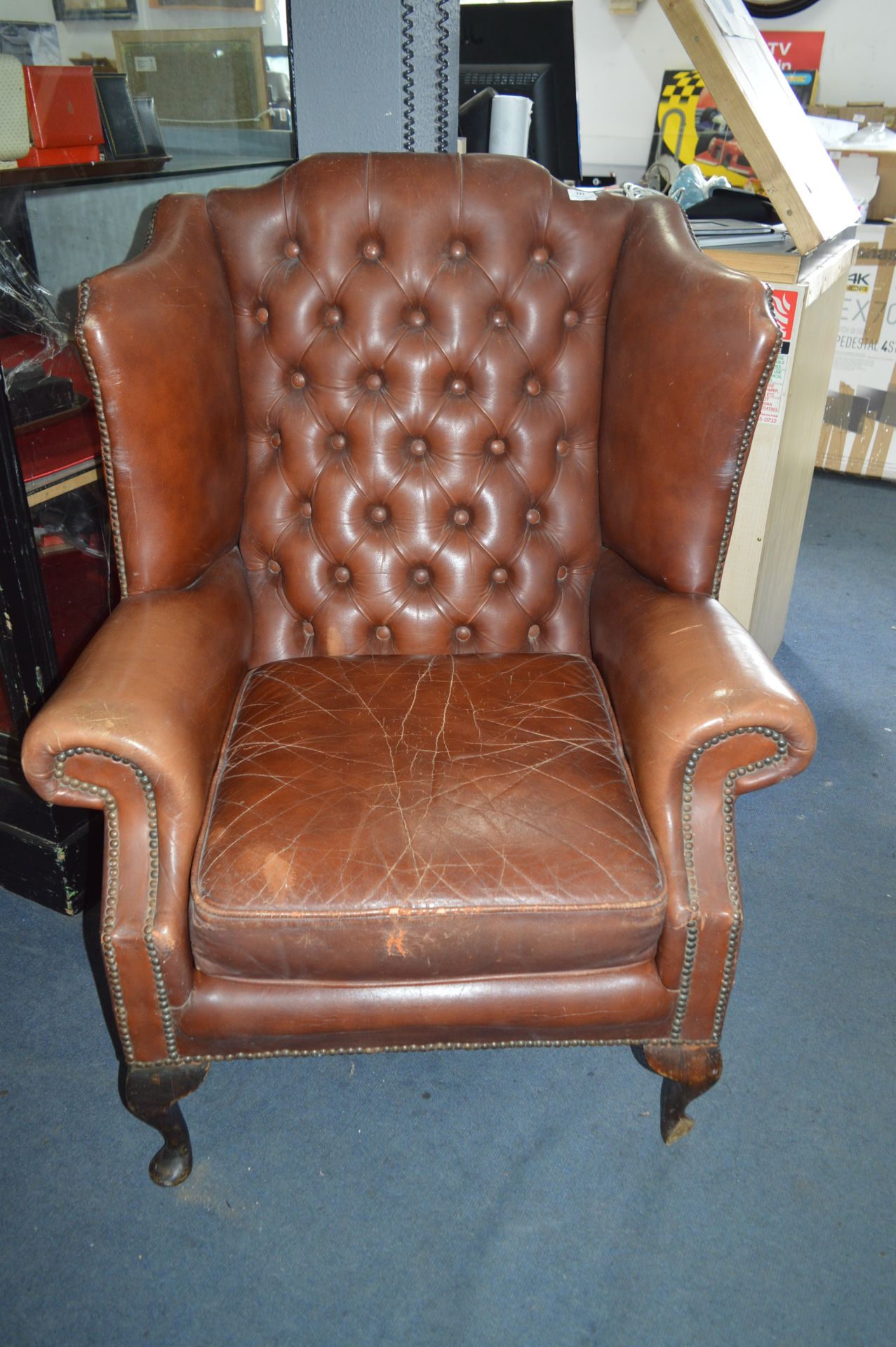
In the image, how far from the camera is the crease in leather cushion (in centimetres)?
104

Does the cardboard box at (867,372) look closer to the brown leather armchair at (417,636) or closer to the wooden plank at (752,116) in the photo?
the wooden plank at (752,116)

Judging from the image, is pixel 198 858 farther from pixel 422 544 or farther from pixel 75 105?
pixel 75 105

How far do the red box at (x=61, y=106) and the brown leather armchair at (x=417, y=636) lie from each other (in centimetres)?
33

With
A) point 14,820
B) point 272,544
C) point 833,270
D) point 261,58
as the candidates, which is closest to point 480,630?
point 272,544

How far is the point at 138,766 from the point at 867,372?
2.90m

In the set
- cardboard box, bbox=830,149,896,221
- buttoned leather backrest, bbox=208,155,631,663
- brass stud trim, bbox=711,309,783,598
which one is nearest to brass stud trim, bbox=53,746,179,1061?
buttoned leather backrest, bbox=208,155,631,663

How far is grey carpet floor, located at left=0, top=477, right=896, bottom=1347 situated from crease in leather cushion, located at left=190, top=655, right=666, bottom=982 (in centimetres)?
35

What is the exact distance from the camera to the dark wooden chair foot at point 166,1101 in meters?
1.13

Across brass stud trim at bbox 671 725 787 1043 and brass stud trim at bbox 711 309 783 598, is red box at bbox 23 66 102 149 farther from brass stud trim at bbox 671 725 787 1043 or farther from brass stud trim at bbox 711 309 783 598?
brass stud trim at bbox 671 725 787 1043

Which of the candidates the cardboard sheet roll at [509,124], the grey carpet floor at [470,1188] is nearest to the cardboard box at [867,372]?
the cardboard sheet roll at [509,124]

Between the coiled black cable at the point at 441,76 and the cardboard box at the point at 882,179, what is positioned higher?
the coiled black cable at the point at 441,76

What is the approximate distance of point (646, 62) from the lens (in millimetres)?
3574

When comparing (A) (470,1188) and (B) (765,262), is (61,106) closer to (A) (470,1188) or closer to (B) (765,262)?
(B) (765,262)

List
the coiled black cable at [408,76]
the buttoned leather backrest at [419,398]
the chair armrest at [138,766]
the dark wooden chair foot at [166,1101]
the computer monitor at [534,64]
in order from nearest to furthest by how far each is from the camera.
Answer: the chair armrest at [138,766]
the dark wooden chair foot at [166,1101]
the buttoned leather backrest at [419,398]
the coiled black cable at [408,76]
the computer monitor at [534,64]
